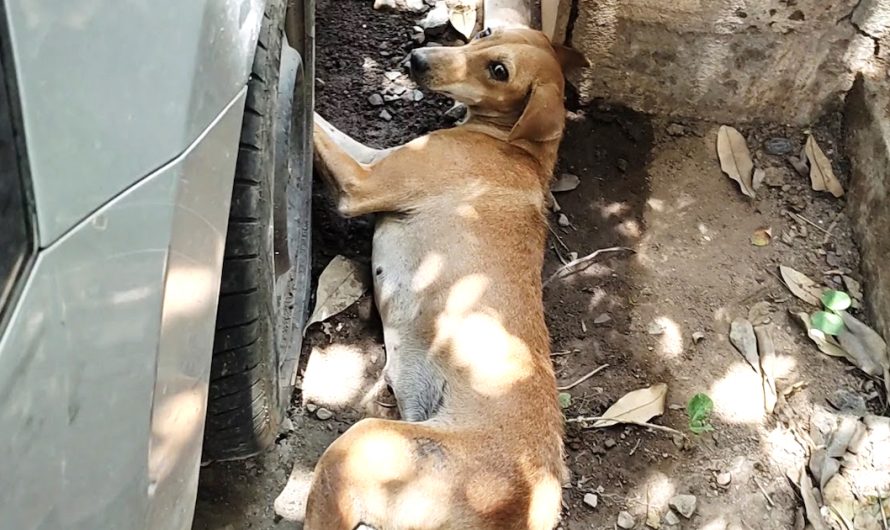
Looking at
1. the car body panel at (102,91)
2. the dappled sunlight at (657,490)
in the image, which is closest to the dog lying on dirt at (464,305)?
the dappled sunlight at (657,490)

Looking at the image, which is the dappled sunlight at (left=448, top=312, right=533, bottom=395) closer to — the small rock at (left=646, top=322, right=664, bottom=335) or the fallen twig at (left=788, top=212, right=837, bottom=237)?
the small rock at (left=646, top=322, right=664, bottom=335)

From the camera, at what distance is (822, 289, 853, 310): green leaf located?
411 centimetres

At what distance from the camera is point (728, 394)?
3900 millimetres

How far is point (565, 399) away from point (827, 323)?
3.91 feet

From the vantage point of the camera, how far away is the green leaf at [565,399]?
3.79 meters

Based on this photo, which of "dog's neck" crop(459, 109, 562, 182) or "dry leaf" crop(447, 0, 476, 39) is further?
"dry leaf" crop(447, 0, 476, 39)

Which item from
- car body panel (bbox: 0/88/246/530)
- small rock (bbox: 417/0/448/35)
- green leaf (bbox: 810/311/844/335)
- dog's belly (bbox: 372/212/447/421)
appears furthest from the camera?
small rock (bbox: 417/0/448/35)

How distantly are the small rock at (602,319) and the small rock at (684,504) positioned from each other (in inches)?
31.2

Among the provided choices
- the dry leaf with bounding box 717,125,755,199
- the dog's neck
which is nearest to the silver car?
the dog's neck

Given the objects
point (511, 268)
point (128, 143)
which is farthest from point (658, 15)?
point (128, 143)

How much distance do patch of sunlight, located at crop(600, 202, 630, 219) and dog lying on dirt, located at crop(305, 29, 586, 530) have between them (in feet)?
1.34

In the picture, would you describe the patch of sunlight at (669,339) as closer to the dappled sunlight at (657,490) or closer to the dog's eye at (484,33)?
the dappled sunlight at (657,490)

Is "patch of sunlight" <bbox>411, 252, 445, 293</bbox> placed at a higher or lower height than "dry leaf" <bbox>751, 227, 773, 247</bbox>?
higher

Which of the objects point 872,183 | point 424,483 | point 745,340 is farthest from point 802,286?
point 424,483
